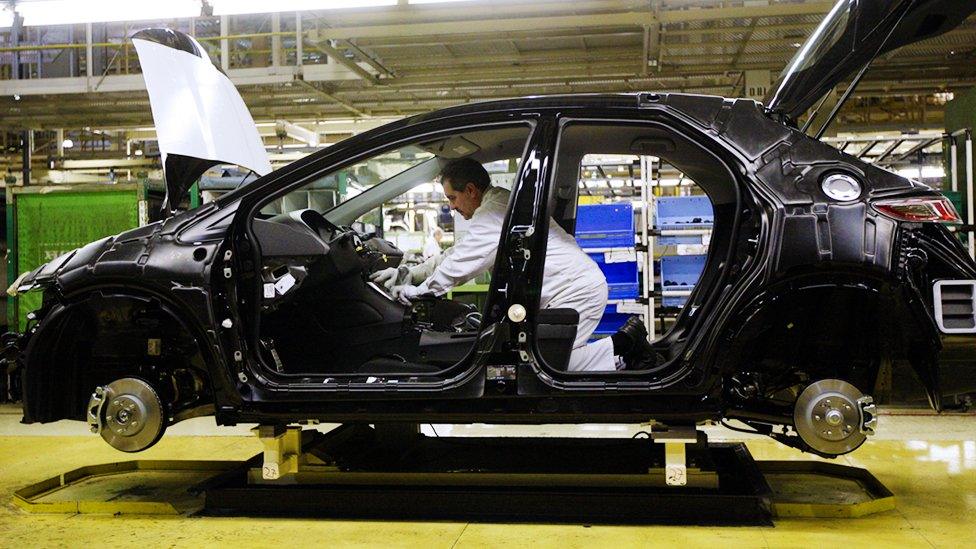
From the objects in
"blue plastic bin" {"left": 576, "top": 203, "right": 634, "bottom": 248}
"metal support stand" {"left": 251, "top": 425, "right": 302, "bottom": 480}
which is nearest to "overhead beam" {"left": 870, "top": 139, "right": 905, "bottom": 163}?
"blue plastic bin" {"left": 576, "top": 203, "right": 634, "bottom": 248}

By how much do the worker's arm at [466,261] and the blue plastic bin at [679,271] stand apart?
16.6ft

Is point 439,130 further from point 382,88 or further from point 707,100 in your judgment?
point 382,88

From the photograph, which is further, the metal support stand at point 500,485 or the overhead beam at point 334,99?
the overhead beam at point 334,99

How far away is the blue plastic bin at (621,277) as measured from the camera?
8.08 meters

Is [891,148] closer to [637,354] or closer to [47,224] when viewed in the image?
[637,354]

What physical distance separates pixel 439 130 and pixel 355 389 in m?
0.98

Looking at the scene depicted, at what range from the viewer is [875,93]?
30.9 feet

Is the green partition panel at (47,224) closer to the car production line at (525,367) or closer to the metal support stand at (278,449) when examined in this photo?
the car production line at (525,367)

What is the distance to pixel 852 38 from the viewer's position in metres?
3.14

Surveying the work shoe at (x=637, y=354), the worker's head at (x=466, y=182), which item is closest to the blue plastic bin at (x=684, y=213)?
the work shoe at (x=637, y=354)

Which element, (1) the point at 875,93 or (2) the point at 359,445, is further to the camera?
(1) the point at 875,93

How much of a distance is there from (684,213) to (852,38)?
16.3 feet

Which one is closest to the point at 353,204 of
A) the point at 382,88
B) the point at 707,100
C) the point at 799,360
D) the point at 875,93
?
the point at 707,100

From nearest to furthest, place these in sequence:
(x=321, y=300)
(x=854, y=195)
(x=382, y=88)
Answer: (x=854, y=195) < (x=321, y=300) < (x=382, y=88)
